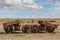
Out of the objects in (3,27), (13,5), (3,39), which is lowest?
(3,39)

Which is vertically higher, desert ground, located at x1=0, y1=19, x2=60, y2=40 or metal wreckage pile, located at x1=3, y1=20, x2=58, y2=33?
metal wreckage pile, located at x1=3, y1=20, x2=58, y2=33

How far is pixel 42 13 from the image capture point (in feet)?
6.55

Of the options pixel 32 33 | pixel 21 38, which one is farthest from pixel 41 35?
pixel 21 38

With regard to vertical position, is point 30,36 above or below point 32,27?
below

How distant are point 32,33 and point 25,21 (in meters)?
0.22

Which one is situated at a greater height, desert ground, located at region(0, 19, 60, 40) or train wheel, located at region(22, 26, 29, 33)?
train wheel, located at region(22, 26, 29, 33)

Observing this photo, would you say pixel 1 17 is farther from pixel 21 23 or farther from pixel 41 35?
pixel 41 35

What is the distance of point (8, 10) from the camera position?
2.00 m

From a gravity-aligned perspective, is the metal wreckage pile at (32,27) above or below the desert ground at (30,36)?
above

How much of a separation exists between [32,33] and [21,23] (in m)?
0.23

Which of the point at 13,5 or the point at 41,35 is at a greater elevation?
the point at 13,5

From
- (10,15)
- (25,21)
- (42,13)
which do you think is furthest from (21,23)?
(42,13)

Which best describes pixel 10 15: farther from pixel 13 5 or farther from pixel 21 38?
pixel 21 38

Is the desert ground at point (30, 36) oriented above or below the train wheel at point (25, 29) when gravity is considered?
below
